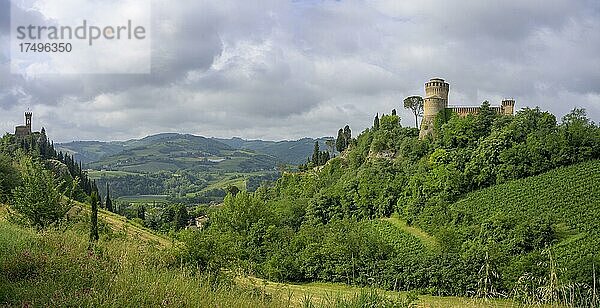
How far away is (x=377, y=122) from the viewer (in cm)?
8325

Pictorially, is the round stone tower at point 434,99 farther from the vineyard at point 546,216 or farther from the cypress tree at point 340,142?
the cypress tree at point 340,142

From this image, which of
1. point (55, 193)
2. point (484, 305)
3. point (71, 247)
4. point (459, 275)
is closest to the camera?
point (484, 305)

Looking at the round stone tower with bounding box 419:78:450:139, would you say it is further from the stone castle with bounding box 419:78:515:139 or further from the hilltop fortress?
the hilltop fortress

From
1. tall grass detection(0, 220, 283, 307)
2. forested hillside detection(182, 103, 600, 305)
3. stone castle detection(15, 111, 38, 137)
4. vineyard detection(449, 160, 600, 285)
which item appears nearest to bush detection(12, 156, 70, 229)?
tall grass detection(0, 220, 283, 307)

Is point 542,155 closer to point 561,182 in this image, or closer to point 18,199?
point 561,182

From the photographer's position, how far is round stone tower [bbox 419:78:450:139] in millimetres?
65500

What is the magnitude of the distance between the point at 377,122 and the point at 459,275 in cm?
4851

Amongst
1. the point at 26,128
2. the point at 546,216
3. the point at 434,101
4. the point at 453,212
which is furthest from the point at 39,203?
the point at 26,128

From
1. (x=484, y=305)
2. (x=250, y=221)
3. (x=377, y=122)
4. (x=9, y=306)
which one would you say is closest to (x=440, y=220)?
(x=250, y=221)

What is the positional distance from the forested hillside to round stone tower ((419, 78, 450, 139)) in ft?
4.63

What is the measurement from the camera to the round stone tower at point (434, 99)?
65500mm

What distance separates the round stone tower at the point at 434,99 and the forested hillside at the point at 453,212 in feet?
4.63

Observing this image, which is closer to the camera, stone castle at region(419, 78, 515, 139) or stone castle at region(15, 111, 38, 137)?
stone castle at region(419, 78, 515, 139)

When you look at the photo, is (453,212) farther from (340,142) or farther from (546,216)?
(340,142)
